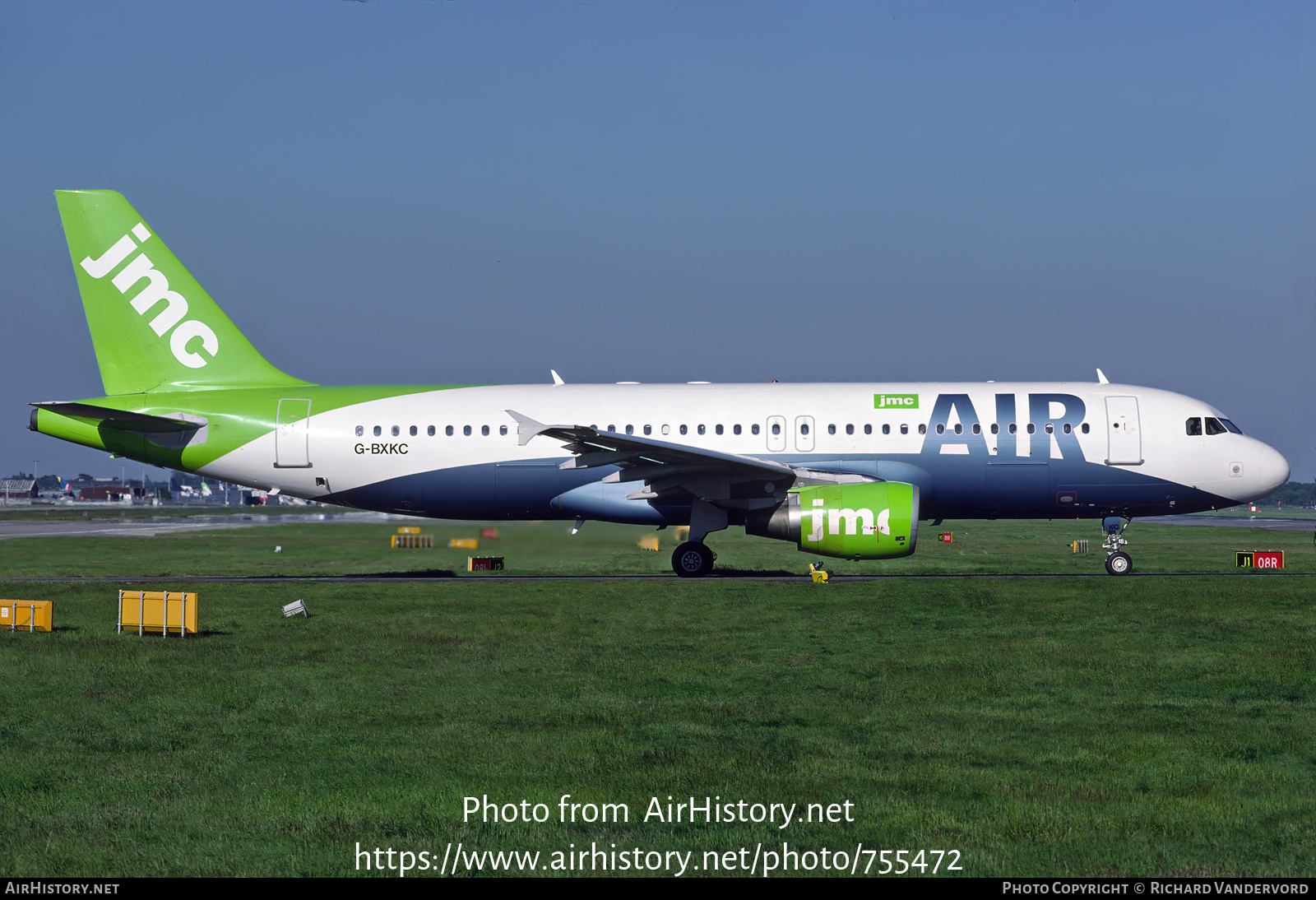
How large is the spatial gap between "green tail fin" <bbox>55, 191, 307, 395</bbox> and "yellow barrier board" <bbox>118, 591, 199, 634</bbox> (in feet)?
A: 37.8

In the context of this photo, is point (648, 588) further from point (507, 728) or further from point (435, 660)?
point (507, 728)

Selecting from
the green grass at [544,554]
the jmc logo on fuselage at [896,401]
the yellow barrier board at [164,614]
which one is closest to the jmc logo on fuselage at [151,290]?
the green grass at [544,554]

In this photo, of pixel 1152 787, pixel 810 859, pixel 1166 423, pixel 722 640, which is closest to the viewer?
pixel 810 859

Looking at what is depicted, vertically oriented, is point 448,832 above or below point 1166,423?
below

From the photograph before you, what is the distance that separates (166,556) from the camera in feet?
122

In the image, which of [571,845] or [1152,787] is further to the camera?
[1152,787]

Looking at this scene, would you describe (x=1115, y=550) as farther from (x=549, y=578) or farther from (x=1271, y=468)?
(x=549, y=578)

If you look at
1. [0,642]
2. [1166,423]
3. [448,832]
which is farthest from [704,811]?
[1166,423]

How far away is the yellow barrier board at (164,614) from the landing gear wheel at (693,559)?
11813mm

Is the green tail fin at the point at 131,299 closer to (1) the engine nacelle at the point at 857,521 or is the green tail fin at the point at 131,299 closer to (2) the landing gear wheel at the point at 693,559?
(2) the landing gear wheel at the point at 693,559

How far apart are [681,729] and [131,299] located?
2237cm

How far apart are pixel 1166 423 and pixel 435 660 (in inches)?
742

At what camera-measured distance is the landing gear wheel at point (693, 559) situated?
2642 centimetres

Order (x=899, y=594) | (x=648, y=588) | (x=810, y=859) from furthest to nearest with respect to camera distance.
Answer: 1. (x=648, y=588)
2. (x=899, y=594)
3. (x=810, y=859)
